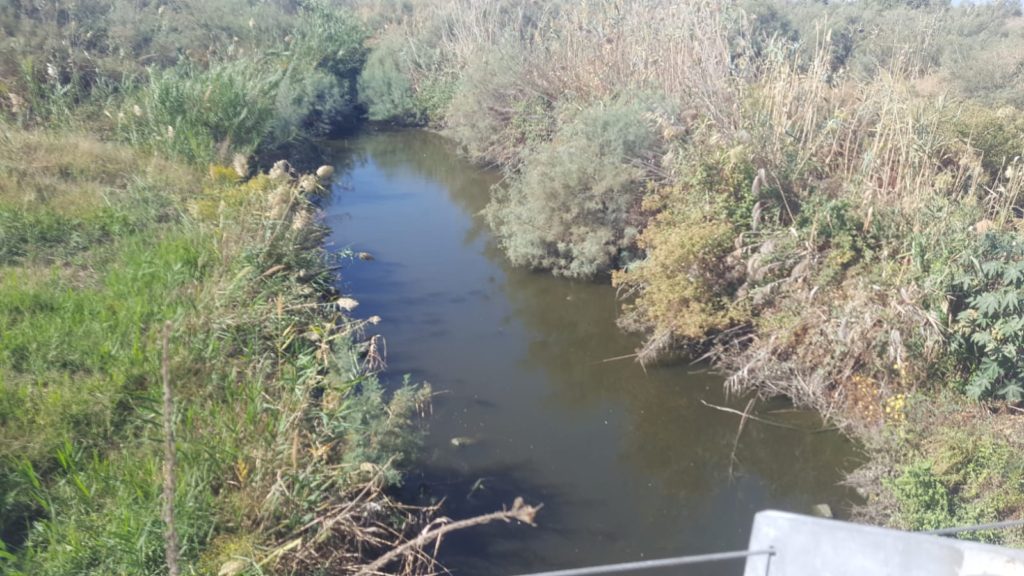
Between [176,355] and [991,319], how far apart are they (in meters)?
5.86

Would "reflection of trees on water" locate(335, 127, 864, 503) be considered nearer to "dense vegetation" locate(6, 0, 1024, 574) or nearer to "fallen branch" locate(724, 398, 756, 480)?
"fallen branch" locate(724, 398, 756, 480)

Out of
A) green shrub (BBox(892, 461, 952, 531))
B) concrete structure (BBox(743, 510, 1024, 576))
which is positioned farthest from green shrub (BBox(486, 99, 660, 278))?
concrete structure (BBox(743, 510, 1024, 576))

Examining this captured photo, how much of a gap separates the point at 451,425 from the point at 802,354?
9.80 ft

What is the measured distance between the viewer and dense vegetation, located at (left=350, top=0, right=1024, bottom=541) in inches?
232

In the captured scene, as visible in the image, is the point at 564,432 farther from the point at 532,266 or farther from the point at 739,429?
the point at 532,266

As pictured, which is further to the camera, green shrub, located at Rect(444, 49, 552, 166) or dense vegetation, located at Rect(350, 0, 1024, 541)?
green shrub, located at Rect(444, 49, 552, 166)

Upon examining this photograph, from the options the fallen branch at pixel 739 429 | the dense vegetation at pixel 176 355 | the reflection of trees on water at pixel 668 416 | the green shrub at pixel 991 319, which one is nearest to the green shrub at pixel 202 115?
the dense vegetation at pixel 176 355

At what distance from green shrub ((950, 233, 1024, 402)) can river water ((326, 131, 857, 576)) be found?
1.13 m

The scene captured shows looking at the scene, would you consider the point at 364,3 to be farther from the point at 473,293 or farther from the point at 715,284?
the point at 715,284

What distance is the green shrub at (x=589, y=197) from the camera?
877 cm

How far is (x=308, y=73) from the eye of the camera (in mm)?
15453

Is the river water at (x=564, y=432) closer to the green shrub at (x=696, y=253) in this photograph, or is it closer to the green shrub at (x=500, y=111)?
the green shrub at (x=696, y=253)

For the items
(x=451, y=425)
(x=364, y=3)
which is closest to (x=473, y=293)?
Result: (x=451, y=425)

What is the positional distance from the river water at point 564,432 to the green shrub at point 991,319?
1.13 metres
